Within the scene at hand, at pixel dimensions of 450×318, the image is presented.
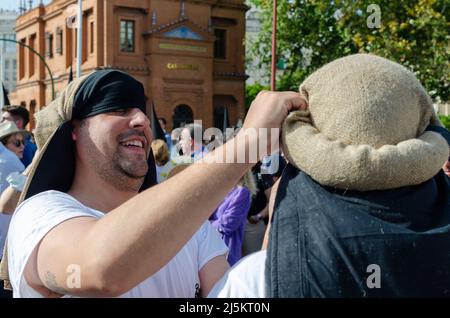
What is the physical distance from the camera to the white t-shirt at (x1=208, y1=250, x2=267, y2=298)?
4.96ft

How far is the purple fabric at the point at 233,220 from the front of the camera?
6.02m

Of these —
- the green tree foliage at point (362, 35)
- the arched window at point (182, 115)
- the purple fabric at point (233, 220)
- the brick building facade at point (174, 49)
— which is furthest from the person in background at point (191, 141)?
the arched window at point (182, 115)

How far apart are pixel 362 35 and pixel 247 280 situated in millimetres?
22088

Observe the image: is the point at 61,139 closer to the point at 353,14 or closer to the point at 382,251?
the point at 382,251

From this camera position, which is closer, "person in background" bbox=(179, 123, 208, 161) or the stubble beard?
the stubble beard

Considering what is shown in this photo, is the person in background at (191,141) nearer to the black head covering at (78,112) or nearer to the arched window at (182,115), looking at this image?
the black head covering at (78,112)

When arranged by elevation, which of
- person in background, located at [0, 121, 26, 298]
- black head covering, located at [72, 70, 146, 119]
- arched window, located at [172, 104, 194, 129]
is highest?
black head covering, located at [72, 70, 146, 119]

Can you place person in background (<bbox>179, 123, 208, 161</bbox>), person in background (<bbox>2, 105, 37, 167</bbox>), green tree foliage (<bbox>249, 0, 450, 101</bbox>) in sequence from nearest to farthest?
1. person in background (<bbox>179, 123, 208, 161</bbox>)
2. person in background (<bbox>2, 105, 37, 167</bbox>)
3. green tree foliage (<bbox>249, 0, 450, 101</bbox>)

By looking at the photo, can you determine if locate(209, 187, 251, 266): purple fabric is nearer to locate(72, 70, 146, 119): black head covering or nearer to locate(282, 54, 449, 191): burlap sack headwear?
locate(72, 70, 146, 119): black head covering

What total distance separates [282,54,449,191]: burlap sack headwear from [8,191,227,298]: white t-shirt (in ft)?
2.22

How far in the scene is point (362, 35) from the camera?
74.1 feet

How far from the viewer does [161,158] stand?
739 centimetres

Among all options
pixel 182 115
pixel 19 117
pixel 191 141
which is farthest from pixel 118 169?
pixel 182 115

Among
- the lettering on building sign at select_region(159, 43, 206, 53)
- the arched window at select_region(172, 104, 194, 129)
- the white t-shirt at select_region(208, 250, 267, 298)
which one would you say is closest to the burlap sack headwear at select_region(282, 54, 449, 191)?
the white t-shirt at select_region(208, 250, 267, 298)
